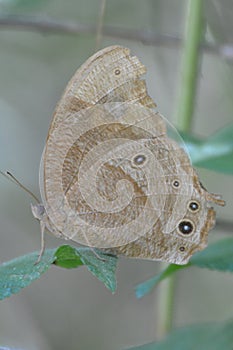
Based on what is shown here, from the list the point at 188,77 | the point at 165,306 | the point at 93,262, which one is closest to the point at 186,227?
the point at 93,262

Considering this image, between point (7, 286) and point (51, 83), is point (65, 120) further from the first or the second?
point (51, 83)

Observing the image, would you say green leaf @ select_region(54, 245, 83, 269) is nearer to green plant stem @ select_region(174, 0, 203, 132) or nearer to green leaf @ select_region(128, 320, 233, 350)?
green leaf @ select_region(128, 320, 233, 350)

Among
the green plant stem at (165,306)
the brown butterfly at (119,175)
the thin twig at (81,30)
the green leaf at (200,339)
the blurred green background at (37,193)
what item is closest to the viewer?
the green leaf at (200,339)

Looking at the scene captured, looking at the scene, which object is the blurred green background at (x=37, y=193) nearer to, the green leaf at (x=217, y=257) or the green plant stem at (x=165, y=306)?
the green plant stem at (x=165, y=306)

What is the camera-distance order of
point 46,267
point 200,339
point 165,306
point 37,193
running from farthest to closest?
point 37,193 < point 165,306 < point 200,339 < point 46,267

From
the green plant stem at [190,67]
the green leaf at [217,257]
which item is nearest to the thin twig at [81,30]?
the green plant stem at [190,67]

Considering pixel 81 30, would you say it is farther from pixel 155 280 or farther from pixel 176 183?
pixel 155 280

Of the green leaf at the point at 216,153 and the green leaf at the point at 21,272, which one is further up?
the green leaf at the point at 216,153
